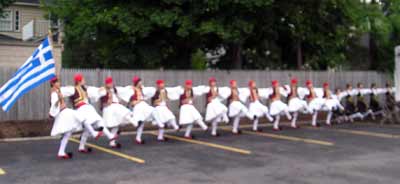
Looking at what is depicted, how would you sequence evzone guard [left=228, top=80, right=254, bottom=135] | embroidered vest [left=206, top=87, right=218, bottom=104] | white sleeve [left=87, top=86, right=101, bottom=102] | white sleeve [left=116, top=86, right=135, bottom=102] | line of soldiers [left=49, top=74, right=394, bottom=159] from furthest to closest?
1. evzone guard [left=228, top=80, right=254, bottom=135]
2. embroidered vest [left=206, top=87, right=218, bottom=104]
3. white sleeve [left=116, top=86, right=135, bottom=102]
4. white sleeve [left=87, top=86, right=101, bottom=102]
5. line of soldiers [left=49, top=74, right=394, bottom=159]

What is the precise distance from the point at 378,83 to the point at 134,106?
49.1 feet

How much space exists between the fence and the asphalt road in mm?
3177

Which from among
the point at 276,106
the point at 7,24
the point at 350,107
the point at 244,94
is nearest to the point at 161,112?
the point at 244,94

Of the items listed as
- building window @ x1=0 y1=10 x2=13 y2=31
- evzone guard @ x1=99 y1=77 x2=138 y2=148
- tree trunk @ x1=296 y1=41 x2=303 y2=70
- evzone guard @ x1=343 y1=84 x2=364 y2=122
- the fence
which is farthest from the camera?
building window @ x1=0 y1=10 x2=13 y2=31

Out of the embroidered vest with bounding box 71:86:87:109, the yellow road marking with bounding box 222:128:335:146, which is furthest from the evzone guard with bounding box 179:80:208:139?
the embroidered vest with bounding box 71:86:87:109

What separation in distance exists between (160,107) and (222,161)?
12.6ft

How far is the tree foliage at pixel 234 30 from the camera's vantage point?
19219 millimetres

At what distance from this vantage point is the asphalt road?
8.74 metres

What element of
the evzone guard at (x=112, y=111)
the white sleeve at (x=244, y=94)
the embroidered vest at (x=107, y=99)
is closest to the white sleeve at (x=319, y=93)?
the white sleeve at (x=244, y=94)

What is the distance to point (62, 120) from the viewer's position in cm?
1120

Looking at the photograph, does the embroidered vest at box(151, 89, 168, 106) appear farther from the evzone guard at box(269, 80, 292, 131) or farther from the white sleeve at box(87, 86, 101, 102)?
the evzone guard at box(269, 80, 292, 131)

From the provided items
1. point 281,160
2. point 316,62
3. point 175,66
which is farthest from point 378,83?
point 281,160

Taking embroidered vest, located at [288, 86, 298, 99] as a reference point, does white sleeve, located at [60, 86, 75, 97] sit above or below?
below

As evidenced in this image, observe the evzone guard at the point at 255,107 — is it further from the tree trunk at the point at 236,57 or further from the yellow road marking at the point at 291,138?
the tree trunk at the point at 236,57
